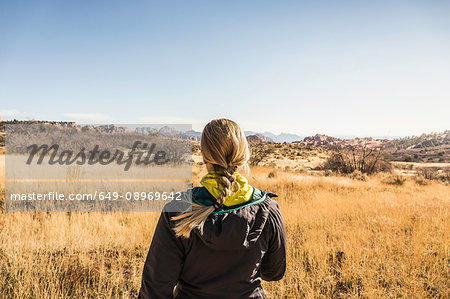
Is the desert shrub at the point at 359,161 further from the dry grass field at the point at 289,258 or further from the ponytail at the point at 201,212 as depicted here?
the ponytail at the point at 201,212

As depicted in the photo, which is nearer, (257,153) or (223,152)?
(223,152)

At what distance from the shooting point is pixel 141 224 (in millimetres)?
5320

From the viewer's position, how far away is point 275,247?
1.65m

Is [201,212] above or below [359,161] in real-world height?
above

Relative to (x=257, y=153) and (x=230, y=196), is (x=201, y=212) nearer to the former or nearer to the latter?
(x=230, y=196)

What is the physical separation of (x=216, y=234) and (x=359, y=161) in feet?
70.8

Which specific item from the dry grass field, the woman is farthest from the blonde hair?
the dry grass field

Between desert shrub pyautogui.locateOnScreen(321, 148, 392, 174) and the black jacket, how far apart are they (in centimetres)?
2039

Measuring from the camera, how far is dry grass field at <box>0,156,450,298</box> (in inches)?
120

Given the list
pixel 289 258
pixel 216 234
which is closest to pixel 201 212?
pixel 216 234

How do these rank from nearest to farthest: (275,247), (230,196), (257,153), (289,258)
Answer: (230,196), (275,247), (289,258), (257,153)

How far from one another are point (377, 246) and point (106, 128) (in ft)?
103

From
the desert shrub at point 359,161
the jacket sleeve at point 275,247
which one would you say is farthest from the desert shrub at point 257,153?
the jacket sleeve at point 275,247

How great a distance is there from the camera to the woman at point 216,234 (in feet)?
4.37
